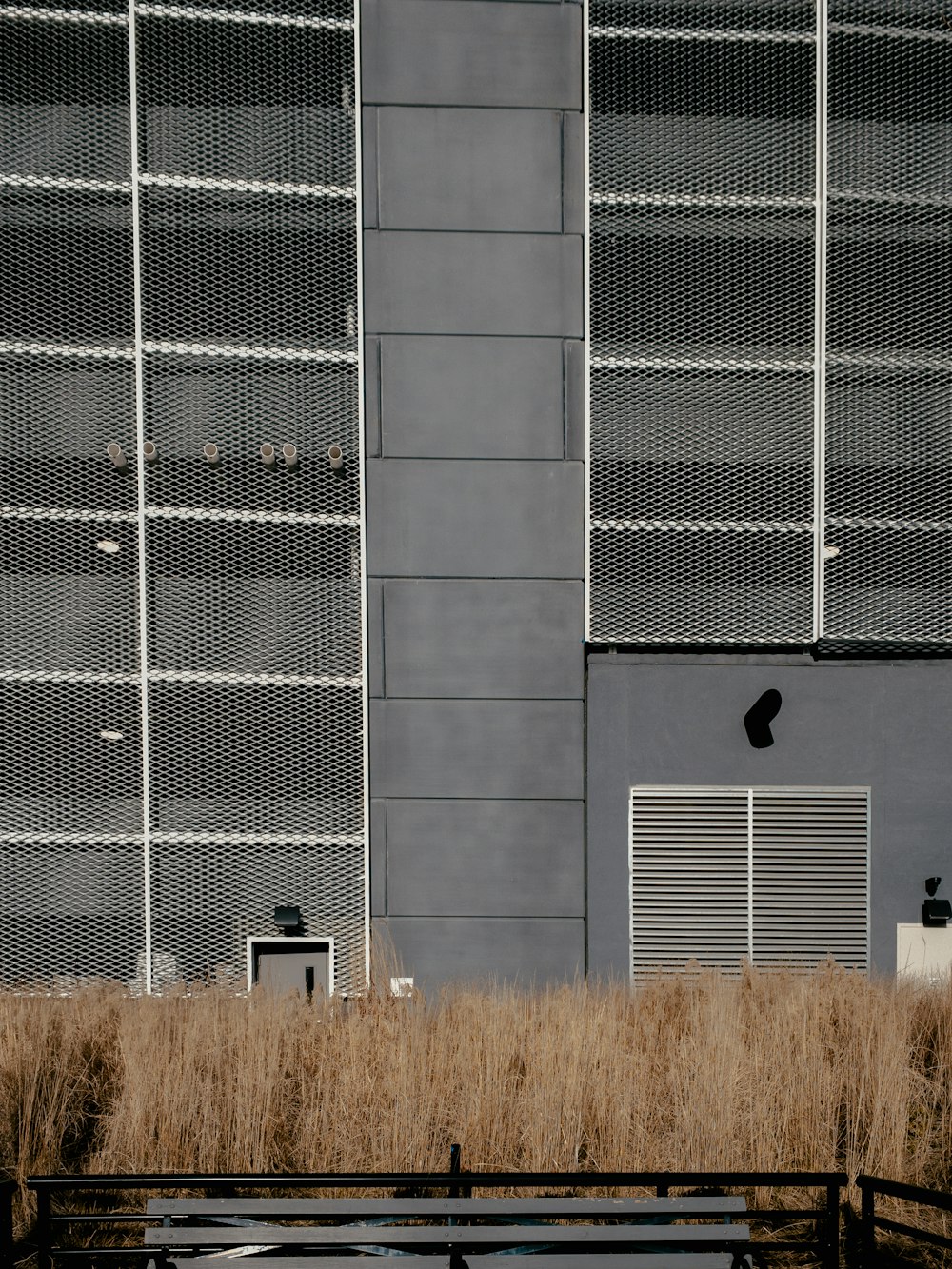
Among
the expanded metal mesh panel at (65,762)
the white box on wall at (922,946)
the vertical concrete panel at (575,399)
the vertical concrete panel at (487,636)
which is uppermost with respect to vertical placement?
the vertical concrete panel at (575,399)

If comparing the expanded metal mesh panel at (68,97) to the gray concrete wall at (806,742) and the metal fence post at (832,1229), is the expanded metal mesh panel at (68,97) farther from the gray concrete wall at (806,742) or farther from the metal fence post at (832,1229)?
the metal fence post at (832,1229)

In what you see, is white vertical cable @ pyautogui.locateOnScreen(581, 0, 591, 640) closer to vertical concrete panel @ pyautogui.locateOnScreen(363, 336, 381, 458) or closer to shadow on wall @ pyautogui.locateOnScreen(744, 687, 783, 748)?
shadow on wall @ pyautogui.locateOnScreen(744, 687, 783, 748)

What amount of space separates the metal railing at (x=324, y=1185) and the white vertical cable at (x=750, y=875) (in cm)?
462

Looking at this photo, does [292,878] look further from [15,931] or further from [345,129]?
[345,129]

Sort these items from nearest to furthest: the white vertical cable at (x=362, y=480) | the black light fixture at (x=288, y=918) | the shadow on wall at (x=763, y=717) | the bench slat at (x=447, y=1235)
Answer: the bench slat at (x=447, y=1235)
the black light fixture at (x=288, y=918)
the white vertical cable at (x=362, y=480)
the shadow on wall at (x=763, y=717)

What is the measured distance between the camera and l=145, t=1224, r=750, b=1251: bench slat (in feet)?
13.4

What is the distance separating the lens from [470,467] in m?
9.74

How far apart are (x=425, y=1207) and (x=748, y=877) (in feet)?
20.9

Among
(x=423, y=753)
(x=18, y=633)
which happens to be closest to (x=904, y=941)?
(x=423, y=753)

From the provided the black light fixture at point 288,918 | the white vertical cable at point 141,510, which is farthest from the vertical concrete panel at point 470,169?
the black light fixture at point 288,918

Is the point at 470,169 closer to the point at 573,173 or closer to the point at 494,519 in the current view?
the point at 573,173

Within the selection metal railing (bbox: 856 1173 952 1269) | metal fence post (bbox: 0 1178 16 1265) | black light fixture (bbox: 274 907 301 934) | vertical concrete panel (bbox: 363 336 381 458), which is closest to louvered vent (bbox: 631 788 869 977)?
black light fixture (bbox: 274 907 301 934)

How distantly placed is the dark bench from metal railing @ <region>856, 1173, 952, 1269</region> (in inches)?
28.2

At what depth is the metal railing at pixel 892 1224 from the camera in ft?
13.5
